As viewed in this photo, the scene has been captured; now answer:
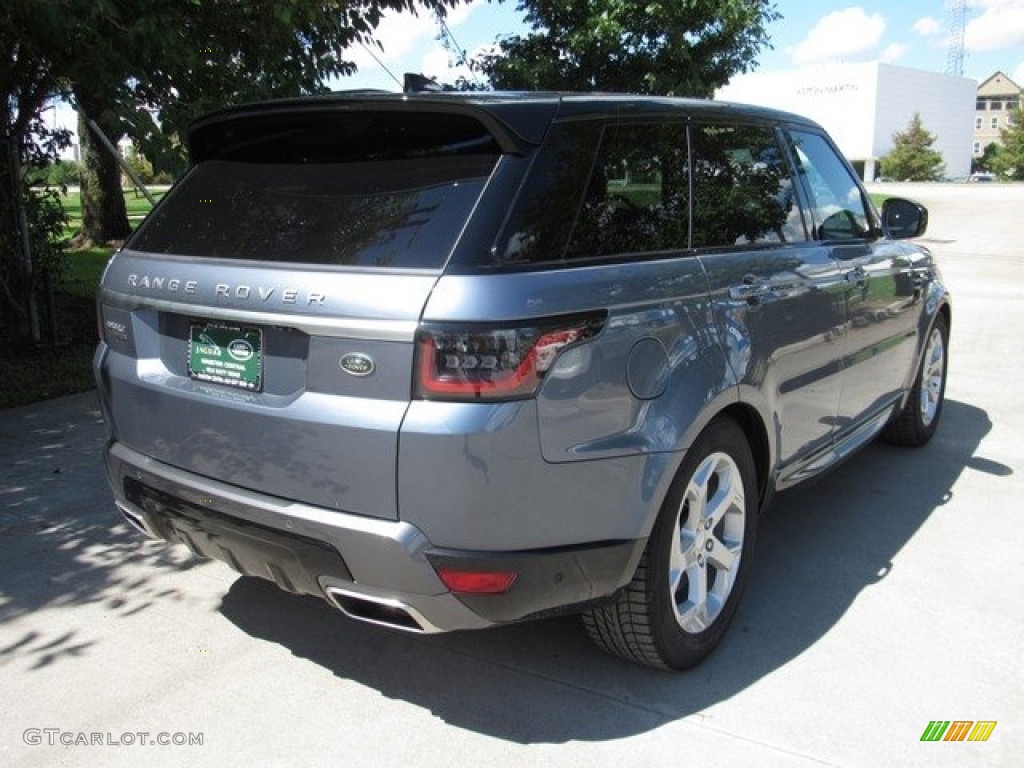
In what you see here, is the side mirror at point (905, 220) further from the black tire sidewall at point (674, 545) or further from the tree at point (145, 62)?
the tree at point (145, 62)

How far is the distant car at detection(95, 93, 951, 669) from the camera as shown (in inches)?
93.9

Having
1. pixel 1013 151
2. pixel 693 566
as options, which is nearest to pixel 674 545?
pixel 693 566

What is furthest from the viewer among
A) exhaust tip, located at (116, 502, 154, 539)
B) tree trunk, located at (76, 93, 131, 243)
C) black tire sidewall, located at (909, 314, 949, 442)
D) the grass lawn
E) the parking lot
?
tree trunk, located at (76, 93, 131, 243)

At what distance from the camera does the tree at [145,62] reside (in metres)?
5.93

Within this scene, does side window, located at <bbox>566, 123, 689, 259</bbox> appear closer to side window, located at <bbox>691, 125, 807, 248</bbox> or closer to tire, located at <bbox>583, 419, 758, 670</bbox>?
side window, located at <bbox>691, 125, 807, 248</bbox>

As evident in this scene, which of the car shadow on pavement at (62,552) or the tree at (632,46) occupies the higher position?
the tree at (632,46)

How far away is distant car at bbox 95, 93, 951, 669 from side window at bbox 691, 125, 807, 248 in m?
0.02

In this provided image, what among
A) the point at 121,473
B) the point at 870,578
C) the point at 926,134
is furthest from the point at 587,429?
the point at 926,134

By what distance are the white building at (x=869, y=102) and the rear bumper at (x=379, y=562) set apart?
109 m

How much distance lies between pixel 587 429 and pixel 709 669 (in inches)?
45.9

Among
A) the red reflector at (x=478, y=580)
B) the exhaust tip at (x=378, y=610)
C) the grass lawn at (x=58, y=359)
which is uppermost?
the red reflector at (x=478, y=580)

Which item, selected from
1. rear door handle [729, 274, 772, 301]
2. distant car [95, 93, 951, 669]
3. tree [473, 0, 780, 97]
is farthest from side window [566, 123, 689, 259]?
tree [473, 0, 780, 97]

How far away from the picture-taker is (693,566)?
3086 millimetres

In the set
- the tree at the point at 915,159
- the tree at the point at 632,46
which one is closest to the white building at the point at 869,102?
the tree at the point at 915,159
